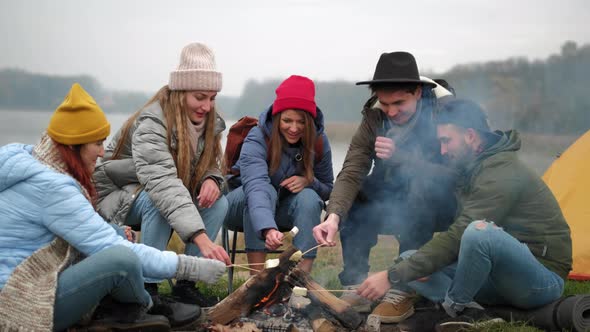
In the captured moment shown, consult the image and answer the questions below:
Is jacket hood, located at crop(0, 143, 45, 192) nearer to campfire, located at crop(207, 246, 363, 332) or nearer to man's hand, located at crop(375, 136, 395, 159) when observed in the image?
campfire, located at crop(207, 246, 363, 332)

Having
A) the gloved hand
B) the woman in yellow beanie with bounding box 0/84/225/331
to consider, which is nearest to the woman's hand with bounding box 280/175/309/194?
the gloved hand

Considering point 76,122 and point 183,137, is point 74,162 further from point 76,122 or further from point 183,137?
point 183,137

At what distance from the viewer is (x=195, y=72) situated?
13.2 ft

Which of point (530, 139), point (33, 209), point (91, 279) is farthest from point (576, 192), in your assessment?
point (33, 209)

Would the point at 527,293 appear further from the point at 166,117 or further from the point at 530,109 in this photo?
the point at 530,109

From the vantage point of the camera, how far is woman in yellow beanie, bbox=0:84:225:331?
2832mm

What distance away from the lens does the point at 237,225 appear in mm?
4426

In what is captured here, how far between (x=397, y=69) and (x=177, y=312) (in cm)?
189

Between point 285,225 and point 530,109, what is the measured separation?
3141mm

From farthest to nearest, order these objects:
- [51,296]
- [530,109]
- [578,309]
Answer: [530,109] → [578,309] → [51,296]

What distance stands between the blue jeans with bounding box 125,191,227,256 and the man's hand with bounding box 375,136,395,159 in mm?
1016

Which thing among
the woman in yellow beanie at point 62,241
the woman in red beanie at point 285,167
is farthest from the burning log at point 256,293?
the woman in red beanie at point 285,167

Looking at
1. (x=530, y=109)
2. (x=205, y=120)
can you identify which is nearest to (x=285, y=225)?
(x=205, y=120)

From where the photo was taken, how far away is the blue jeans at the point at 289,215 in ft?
13.1
